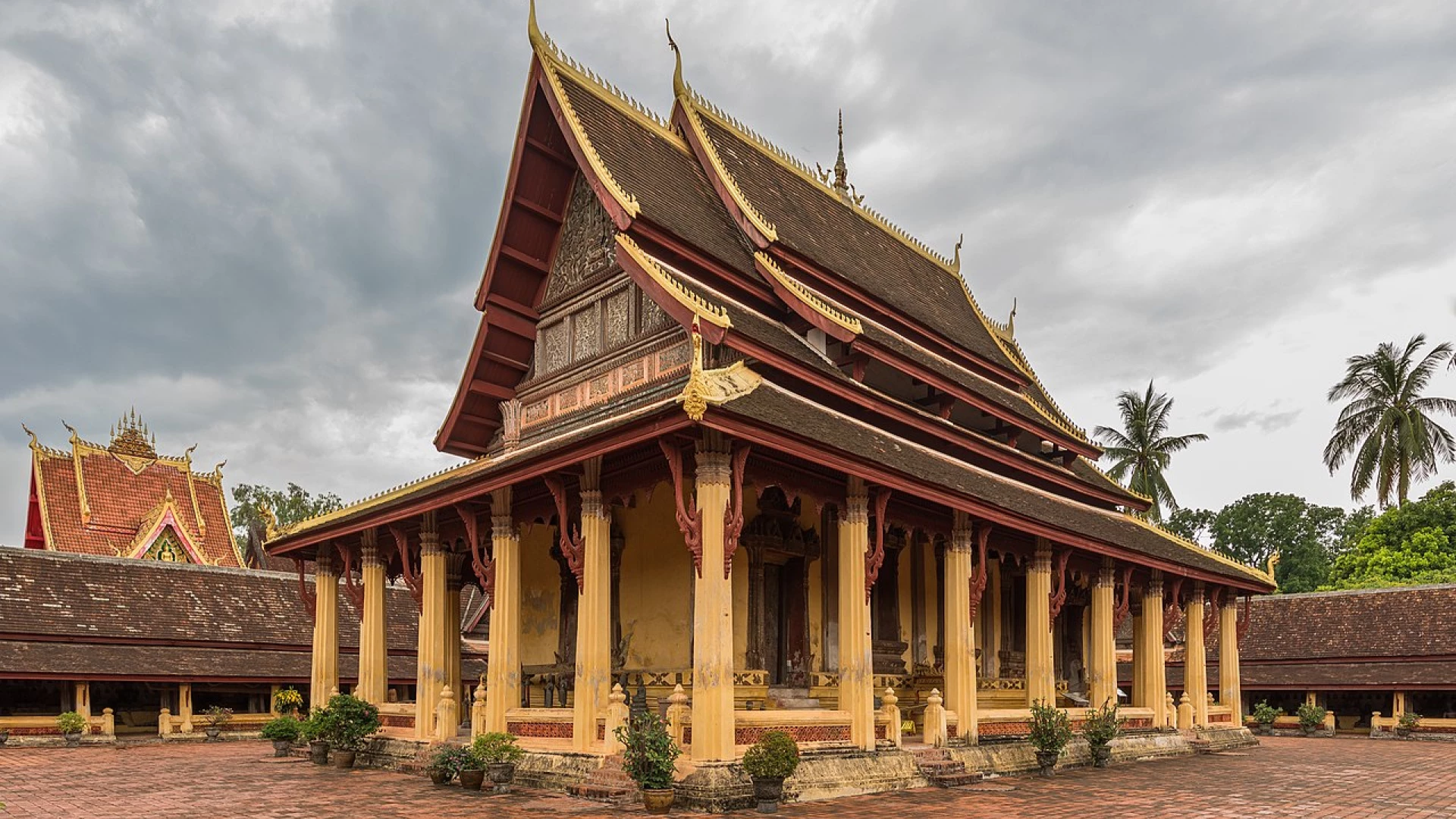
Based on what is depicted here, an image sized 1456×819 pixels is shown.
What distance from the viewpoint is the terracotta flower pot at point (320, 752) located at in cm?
1822

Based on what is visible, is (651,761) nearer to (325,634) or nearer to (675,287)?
(675,287)

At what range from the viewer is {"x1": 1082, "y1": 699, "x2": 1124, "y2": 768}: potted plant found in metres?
18.1

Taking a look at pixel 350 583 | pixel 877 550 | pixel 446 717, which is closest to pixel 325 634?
pixel 350 583

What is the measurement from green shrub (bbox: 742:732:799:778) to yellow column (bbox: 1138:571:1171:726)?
11.7 metres

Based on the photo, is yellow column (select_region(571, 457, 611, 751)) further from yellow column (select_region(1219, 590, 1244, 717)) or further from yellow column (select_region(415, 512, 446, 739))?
yellow column (select_region(1219, 590, 1244, 717))

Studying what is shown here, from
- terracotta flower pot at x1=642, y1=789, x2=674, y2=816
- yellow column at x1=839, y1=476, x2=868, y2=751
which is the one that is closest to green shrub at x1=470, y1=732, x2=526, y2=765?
terracotta flower pot at x1=642, y1=789, x2=674, y2=816

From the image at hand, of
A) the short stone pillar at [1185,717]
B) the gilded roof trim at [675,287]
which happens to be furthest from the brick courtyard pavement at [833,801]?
the gilded roof trim at [675,287]

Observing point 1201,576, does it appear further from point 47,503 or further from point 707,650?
point 47,503

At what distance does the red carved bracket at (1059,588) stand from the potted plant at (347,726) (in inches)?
429

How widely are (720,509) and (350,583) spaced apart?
34.2 feet

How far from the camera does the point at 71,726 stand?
2452 centimetres

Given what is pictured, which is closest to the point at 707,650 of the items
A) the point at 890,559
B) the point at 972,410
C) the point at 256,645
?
the point at 890,559

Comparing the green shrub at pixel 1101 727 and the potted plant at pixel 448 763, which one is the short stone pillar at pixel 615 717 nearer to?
the potted plant at pixel 448 763

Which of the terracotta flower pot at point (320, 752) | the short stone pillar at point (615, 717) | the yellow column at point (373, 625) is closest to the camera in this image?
the short stone pillar at point (615, 717)
